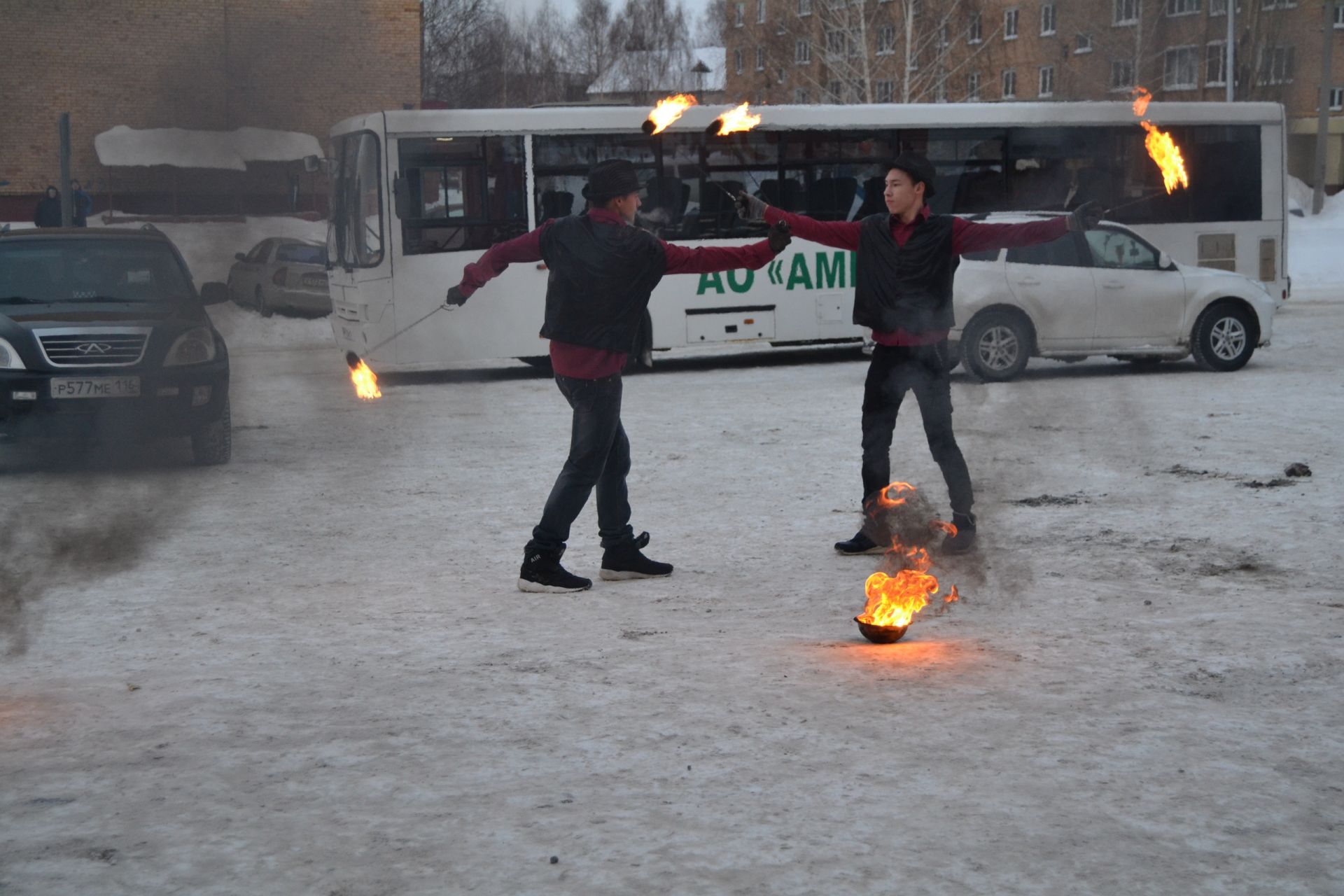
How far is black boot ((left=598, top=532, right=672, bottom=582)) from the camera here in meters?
7.24

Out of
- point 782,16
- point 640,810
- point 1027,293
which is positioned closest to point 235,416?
point 1027,293

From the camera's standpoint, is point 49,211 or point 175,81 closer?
point 175,81

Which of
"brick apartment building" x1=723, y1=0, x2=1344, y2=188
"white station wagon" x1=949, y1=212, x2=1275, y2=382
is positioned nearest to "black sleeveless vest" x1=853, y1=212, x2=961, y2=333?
"white station wagon" x1=949, y1=212, x2=1275, y2=382

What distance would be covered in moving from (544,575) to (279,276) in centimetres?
623

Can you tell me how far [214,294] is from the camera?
1023 cm

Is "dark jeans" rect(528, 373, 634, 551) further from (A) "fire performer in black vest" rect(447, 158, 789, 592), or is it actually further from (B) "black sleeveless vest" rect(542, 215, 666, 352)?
(B) "black sleeveless vest" rect(542, 215, 666, 352)

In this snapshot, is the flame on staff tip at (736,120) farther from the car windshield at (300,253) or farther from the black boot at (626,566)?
the car windshield at (300,253)

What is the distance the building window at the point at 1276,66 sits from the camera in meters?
34.3

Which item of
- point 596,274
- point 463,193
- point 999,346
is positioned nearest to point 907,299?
point 596,274

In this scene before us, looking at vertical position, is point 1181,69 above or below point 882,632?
above

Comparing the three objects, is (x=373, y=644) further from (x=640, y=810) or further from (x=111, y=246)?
(x=111, y=246)

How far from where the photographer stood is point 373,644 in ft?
19.6

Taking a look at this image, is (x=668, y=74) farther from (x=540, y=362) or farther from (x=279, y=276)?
(x=279, y=276)

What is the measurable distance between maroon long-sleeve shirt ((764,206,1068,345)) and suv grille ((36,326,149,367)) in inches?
225
